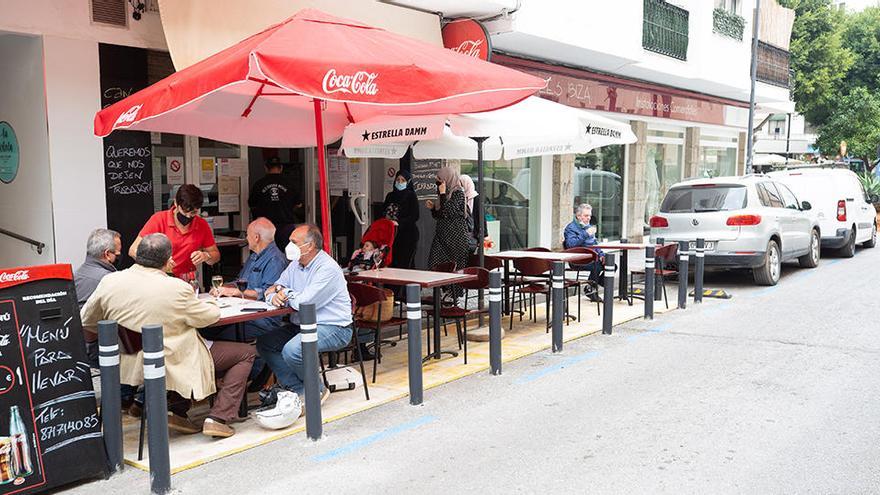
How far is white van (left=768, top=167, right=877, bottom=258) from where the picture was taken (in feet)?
52.7

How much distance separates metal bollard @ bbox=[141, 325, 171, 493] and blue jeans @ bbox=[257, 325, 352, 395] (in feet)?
4.70

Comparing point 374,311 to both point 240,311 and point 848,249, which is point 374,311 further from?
point 848,249

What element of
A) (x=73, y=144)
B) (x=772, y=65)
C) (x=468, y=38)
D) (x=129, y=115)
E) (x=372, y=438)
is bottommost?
(x=372, y=438)

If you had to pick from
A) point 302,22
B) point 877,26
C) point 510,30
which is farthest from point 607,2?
point 877,26

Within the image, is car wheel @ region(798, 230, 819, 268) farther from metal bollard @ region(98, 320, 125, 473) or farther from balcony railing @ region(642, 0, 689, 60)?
metal bollard @ region(98, 320, 125, 473)

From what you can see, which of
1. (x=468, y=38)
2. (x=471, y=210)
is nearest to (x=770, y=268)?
(x=471, y=210)

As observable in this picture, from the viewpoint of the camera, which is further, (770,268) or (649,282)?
(770,268)

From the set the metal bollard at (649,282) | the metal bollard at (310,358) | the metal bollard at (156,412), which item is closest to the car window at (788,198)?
the metal bollard at (649,282)

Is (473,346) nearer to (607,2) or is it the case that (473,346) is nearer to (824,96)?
(607,2)

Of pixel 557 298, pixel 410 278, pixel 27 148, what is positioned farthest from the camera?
pixel 27 148

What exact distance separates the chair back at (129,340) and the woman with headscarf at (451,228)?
4.78m

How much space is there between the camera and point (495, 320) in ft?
22.5

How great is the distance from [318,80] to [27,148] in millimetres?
4347

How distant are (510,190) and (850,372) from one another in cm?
872
